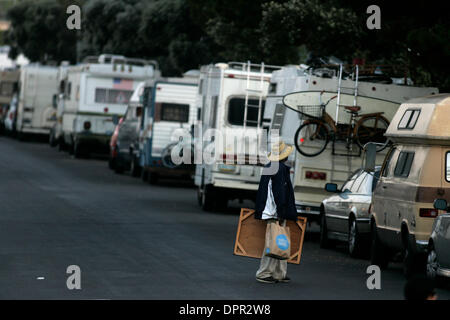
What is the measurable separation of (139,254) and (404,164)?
12.4ft

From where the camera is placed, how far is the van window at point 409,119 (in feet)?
50.0

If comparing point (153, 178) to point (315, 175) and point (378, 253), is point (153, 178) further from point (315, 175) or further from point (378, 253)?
point (378, 253)

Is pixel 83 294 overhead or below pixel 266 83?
below

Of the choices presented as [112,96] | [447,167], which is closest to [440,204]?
[447,167]

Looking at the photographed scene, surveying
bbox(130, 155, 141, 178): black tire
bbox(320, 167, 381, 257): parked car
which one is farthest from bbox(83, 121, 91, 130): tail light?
bbox(320, 167, 381, 257): parked car

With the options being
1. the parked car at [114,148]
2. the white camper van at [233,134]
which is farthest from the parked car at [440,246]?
the parked car at [114,148]

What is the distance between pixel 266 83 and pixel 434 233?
12.1 m

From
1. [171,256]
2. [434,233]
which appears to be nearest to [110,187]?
[171,256]

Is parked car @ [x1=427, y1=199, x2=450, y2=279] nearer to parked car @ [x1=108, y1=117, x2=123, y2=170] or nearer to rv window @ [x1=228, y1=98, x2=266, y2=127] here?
rv window @ [x1=228, y1=98, x2=266, y2=127]

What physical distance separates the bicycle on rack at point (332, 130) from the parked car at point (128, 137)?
660 inches

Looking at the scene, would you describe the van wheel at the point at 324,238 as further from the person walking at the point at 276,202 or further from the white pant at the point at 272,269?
the white pant at the point at 272,269

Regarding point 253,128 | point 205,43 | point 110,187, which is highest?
point 205,43

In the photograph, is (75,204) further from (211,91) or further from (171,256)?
(171,256)

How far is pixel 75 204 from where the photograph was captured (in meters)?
24.6
